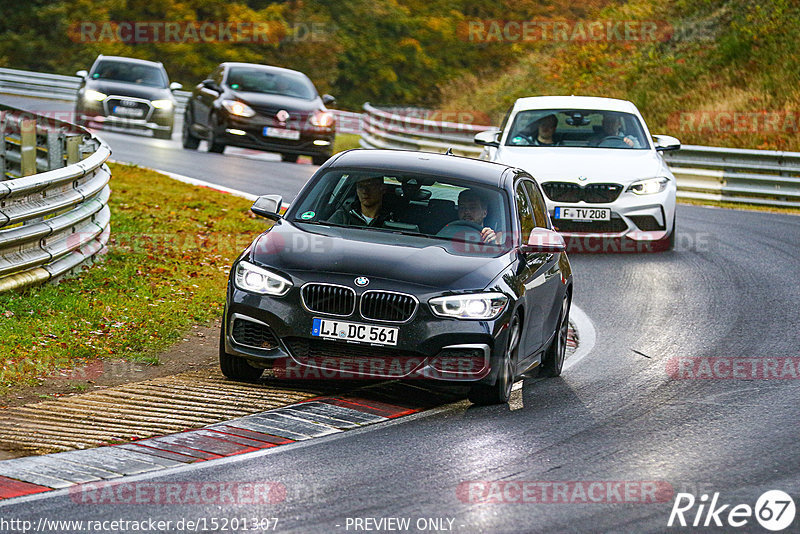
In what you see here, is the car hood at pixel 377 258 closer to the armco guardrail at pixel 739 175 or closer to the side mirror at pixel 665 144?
the side mirror at pixel 665 144

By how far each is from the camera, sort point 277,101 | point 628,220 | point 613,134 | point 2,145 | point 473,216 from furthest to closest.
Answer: point 277,101
point 613,134
point 2,145
point 628,220
point 473,216

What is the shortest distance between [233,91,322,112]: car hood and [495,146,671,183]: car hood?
9254mm

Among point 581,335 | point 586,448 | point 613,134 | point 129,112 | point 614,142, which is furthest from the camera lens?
point 129,112

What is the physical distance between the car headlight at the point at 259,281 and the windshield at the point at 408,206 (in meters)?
0.93

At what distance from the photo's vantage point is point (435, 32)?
61.0 metres

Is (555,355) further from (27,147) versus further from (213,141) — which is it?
(213,141)

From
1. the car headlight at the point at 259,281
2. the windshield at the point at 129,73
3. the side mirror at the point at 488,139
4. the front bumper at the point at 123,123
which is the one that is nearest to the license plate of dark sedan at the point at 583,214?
the side mirror at the point at 488,139

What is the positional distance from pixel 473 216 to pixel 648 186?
706cm

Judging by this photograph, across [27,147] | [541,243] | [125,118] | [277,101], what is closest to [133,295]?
[541,243]

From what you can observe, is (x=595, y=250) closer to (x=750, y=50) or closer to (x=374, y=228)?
(x=374, y=228)

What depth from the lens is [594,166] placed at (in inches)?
618

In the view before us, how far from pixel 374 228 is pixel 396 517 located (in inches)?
135

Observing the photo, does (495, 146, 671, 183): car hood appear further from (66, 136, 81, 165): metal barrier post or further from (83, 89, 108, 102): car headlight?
(83, 89, 108, 102): car headlight

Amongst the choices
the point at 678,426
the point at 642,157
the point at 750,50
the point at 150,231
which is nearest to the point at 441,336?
the point at 678,426
